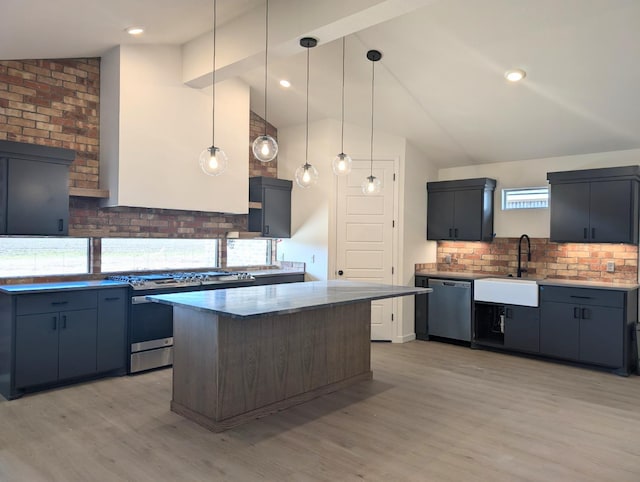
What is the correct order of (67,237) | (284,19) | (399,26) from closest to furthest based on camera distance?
1. (284,19)
2. (399,26)
3. (67,237)

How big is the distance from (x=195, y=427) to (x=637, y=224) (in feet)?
16.4

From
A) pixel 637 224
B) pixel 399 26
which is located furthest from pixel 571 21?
pixel 637 224

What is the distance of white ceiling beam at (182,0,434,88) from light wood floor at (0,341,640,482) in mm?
2993

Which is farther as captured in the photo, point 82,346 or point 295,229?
point 295,229

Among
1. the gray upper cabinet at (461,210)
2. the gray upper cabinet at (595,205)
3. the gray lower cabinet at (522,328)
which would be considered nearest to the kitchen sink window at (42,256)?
the gray upper cabinet at (461,210)

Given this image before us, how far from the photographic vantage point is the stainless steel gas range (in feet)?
15.2

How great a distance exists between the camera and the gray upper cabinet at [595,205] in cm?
511

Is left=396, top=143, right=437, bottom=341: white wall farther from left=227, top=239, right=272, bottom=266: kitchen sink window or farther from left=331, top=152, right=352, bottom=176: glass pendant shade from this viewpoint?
left=331, top=152, right=352, bottom=176: glass pendant shade

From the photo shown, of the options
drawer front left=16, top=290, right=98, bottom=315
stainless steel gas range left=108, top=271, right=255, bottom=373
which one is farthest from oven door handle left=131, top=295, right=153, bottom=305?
drawer front left=16, top=290, right=98, bottom=315

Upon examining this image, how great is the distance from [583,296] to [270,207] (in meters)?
3.81

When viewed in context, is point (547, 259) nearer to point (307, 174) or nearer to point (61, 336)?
point (307, 174)

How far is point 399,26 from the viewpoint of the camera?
4215mm

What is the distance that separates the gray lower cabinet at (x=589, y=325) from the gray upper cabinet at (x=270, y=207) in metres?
3.29

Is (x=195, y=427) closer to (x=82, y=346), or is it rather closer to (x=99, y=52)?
(x=82, y=346)
